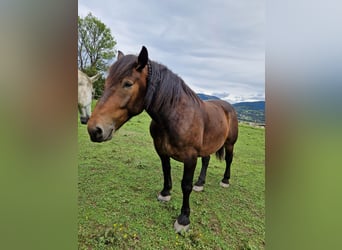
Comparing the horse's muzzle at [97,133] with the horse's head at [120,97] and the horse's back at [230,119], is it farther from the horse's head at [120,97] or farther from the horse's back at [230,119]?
the horse's back at [230,119]

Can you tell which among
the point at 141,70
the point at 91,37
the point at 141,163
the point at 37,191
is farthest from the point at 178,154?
the point at 91,37

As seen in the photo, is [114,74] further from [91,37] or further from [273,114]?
[273,114]

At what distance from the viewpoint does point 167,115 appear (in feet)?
3.71

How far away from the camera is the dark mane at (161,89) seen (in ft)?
3.45

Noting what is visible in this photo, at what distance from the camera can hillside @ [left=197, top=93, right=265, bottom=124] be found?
1221mm

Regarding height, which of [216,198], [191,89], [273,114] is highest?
[191,89]

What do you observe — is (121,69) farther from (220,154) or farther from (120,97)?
(220,154)

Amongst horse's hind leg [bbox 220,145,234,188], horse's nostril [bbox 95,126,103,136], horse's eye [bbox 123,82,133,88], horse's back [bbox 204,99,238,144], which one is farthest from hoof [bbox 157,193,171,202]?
horse's eye [bbox 123,82,133,88]

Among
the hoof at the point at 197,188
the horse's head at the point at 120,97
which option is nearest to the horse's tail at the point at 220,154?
the hoof at the point at 197,188

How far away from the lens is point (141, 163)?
146cm

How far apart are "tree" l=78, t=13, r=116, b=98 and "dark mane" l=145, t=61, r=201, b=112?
1.00 ft

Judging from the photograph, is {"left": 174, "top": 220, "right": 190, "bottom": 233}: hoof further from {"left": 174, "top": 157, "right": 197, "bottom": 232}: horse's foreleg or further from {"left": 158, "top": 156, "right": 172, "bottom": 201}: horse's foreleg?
{"left": 158, "top": 156, "right": 172, "bottom": 201}: horse's foreleg

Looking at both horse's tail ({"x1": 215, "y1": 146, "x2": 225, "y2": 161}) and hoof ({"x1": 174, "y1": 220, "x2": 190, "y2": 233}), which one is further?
horse's tail ({"x1": 215, "y1": 146, "x2": 225, "y2": 161})

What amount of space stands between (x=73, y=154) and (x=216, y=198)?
43.0 inches
